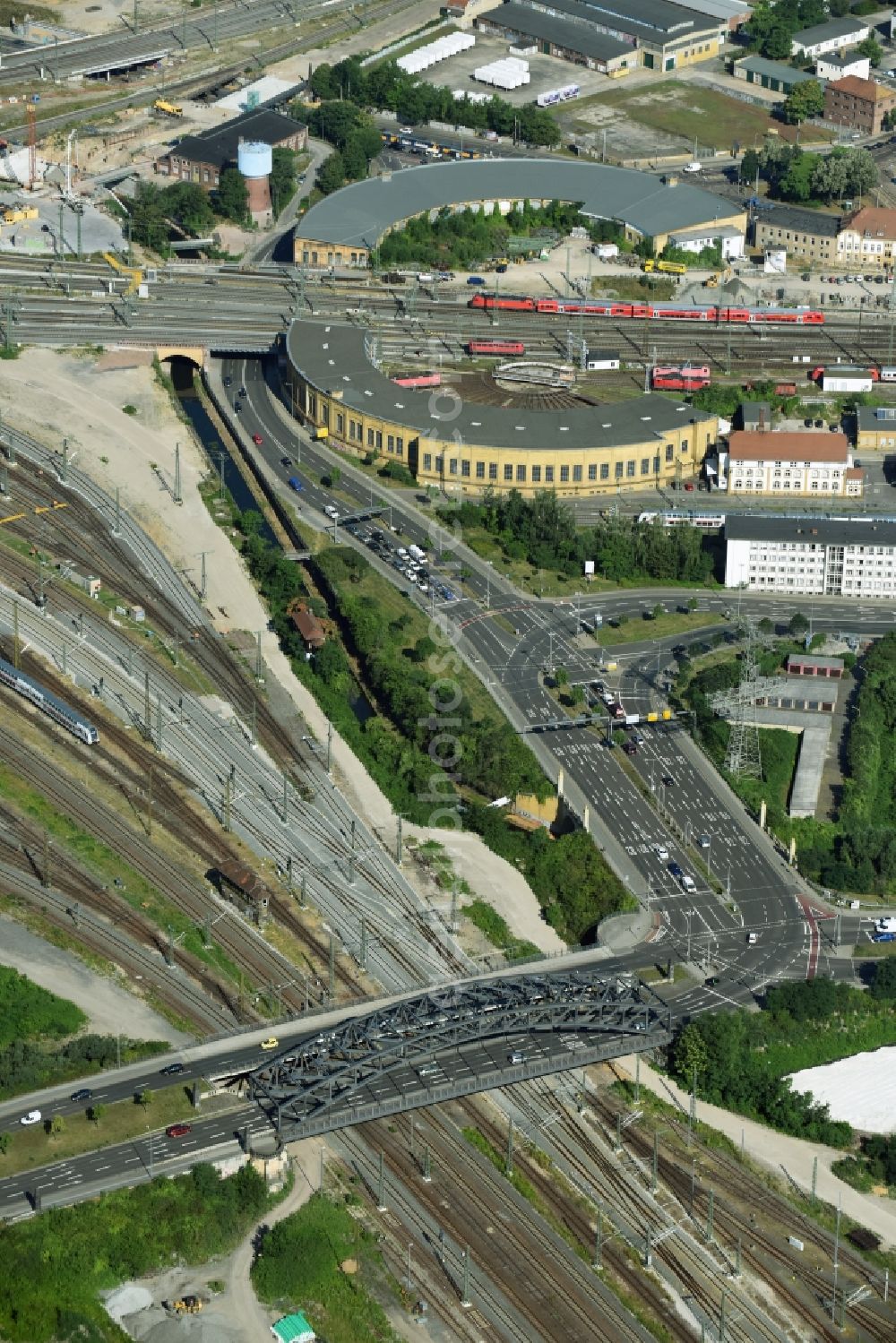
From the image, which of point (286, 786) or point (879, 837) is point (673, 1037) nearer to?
point (879, 837)

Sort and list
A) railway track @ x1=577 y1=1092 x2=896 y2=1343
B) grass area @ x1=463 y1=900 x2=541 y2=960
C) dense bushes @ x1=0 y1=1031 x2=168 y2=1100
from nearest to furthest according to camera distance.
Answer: railway track @ x1=577 y1=1092 x2=896 y2=1343 → dense bushes @ x1=0 y1=1031 x2=168 y2=1100 → grass area @ x1=463 y1=900 x2=541 y2=960

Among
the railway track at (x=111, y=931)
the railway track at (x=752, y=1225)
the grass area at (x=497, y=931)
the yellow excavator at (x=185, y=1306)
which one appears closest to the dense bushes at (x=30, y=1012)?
the railway track at (x=111, y=931)

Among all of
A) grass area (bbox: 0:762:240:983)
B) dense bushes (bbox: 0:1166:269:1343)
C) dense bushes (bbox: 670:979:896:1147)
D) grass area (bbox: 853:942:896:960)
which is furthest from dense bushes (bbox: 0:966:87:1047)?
grass area (bbox: 853:942:896:960)

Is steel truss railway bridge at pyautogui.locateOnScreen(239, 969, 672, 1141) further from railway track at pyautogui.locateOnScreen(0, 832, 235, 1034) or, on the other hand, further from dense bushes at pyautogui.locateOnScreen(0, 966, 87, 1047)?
dense bushes at pyautogui.locateOnScreen(0, 966, 87, 1047)

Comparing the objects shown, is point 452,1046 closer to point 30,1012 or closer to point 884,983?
point 30,1012

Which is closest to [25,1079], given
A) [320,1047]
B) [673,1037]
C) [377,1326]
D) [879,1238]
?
[320,1047]

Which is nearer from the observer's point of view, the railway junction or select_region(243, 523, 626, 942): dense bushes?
the railway junction
